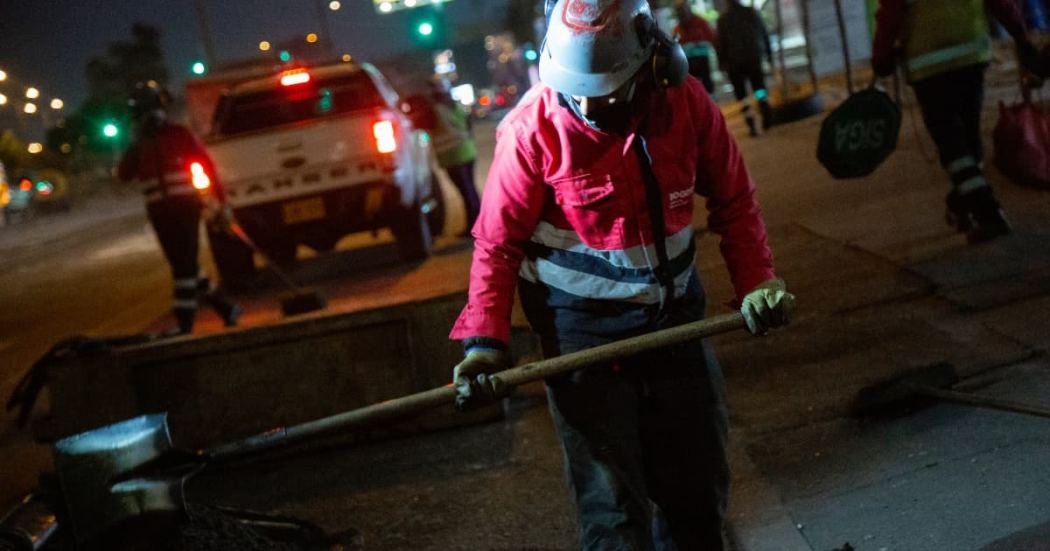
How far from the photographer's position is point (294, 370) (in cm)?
482

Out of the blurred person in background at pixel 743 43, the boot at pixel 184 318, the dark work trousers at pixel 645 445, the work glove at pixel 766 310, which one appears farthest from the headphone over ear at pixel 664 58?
the blurred person in background at pixel 743 43

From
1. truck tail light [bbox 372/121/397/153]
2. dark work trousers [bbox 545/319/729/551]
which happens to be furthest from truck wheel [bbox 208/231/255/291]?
dark work trousers [bbox 545/319/729/551]

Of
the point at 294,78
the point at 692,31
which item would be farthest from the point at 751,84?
the point at 294,78

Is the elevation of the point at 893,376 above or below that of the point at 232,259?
below

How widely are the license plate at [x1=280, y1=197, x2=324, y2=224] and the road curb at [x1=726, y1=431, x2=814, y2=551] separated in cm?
598

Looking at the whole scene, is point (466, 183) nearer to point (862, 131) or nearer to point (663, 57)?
point (862, 131)

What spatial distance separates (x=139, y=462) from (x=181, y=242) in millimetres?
4395

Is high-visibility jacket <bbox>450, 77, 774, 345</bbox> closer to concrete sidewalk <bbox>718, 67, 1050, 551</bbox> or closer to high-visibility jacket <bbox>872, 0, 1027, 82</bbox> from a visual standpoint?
concrete sidewalk <bbox>718, 67, 1050, 551</bbox>

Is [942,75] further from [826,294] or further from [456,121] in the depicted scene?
[456,121]

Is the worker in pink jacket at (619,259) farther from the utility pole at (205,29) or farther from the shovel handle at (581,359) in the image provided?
the utility pole at (205,29)

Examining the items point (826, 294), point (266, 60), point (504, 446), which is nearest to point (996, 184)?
point (826, 294)

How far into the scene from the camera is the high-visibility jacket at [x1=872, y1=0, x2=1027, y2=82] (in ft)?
18.4

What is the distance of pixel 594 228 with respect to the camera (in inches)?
105

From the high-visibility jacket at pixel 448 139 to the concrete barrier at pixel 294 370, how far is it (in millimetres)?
5143
